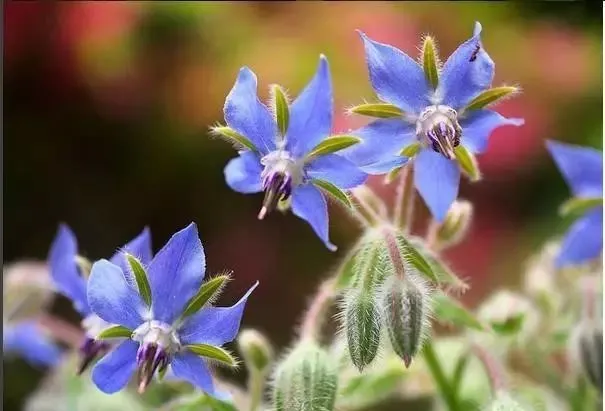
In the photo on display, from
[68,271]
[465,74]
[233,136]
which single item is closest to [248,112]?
[233,136]

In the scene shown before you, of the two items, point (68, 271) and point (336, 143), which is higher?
point (336, 143)

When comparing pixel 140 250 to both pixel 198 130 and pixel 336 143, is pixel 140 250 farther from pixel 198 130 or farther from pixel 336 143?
pixel 198 130

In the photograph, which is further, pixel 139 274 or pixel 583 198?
pixel 583 198

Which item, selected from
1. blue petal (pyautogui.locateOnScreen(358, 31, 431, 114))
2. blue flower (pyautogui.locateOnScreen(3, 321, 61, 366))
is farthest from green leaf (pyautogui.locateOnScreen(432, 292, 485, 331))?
blue flower (pyautogui.locateOnScreen(3, 321, 61, 366))

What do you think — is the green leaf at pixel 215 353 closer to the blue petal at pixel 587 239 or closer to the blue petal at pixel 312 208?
the blue petal at pixel 312 208

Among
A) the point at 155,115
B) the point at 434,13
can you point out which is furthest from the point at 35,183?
the point at 434,13

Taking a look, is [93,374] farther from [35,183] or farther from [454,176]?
[35,183]
